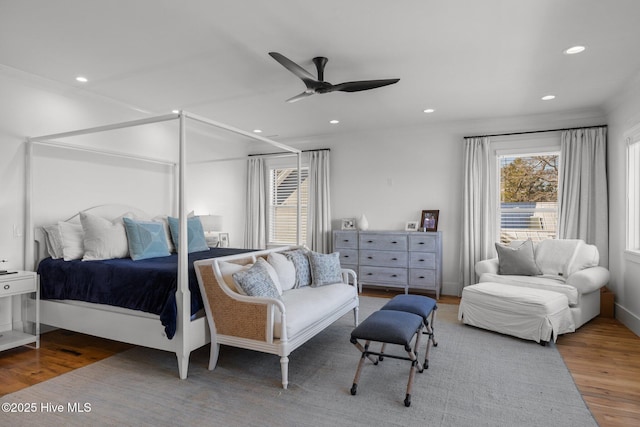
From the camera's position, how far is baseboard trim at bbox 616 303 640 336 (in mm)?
3828

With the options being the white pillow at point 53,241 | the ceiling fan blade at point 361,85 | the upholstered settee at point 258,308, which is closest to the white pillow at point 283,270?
the upholstered settee at point 258,308

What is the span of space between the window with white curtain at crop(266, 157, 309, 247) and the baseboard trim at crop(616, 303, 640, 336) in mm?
4558

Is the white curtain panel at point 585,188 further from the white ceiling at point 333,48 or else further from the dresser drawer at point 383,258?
the dresser drawer at point 383,258

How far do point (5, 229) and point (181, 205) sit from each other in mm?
2078

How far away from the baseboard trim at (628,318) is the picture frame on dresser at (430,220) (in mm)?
2358

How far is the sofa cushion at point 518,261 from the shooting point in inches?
175

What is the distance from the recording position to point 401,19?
8.66 feet

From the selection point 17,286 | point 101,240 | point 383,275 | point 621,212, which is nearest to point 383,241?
point 383,275

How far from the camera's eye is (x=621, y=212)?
170 inches

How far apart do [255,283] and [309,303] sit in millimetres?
520

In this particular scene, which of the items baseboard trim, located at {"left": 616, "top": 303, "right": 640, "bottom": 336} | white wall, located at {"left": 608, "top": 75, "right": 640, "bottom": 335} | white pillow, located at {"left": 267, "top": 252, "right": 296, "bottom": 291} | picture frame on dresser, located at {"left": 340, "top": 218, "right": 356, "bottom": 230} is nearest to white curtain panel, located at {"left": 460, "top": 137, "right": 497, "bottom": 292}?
white wall, located at {"left": 608, "top": 75, "right": 640, "bottom": 335}

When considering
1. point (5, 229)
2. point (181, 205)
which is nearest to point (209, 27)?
point (181, 205)

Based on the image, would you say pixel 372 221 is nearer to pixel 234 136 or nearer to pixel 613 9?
pixel 234 136

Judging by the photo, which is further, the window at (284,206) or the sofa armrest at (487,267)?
the window at (284,206)
